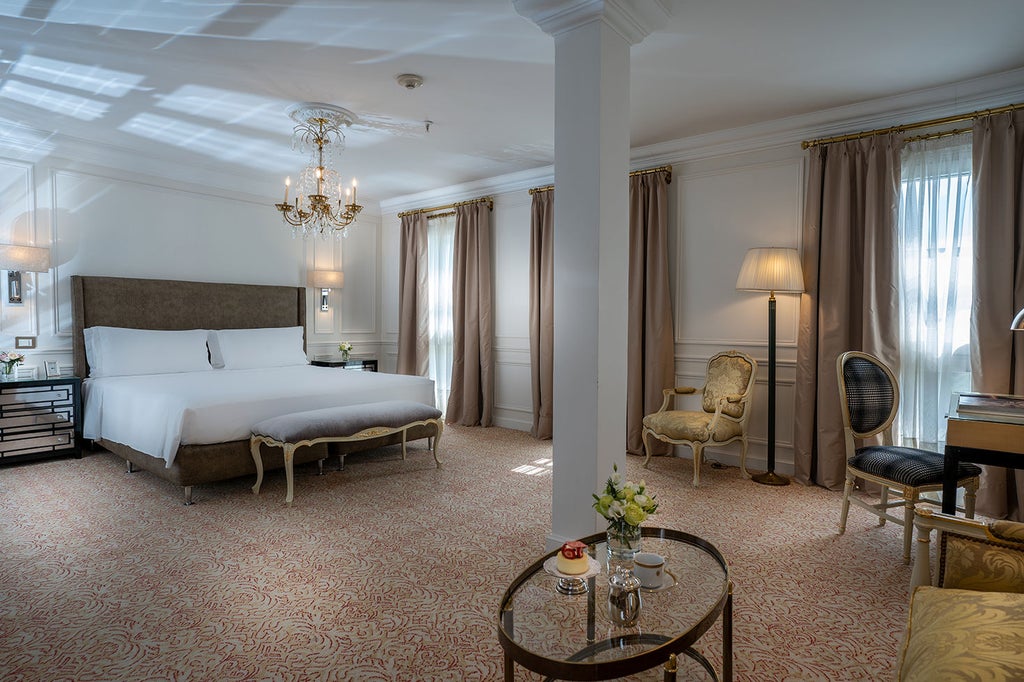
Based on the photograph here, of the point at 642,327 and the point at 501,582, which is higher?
the point at 642,327

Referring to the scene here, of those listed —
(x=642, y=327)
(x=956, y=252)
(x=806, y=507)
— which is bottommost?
(x=806, y=507)

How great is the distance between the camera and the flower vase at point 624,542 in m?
1.78

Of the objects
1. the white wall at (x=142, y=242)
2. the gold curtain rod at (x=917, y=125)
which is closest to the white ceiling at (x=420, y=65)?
the gold curtain rod at (x=917, y=125)

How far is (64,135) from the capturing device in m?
4.83

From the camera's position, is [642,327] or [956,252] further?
[642,327]

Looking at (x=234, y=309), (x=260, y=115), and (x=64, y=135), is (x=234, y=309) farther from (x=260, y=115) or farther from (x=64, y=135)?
(x=260, y=115)

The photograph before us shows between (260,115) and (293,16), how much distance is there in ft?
5.17

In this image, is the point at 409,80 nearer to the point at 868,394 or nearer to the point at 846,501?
the point at 868,394

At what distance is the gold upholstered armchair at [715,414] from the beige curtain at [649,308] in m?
0.31

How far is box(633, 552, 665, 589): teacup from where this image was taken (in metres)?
1.80

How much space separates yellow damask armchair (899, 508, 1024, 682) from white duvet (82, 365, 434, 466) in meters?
3.76

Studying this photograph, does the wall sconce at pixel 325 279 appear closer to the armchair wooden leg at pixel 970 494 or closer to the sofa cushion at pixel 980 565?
the armchair wooden leg at pixel 970 494

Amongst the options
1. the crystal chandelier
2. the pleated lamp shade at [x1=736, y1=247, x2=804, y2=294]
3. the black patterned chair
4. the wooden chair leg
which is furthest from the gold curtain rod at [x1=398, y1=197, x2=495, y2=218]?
the black patterned chair

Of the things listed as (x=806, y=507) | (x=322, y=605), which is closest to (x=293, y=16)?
(x=322, y=605)
